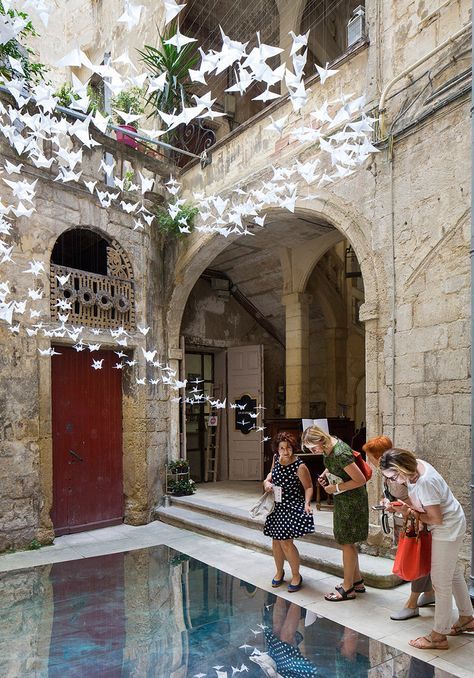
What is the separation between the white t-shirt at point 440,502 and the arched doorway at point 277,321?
221 inches

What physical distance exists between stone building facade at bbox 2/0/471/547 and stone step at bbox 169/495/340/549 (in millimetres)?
444

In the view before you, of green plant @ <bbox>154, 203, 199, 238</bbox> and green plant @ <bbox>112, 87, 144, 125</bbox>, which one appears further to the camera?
green plant @ <bbox>112, 87, 144, 125</bbox>

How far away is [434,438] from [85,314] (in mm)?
4390

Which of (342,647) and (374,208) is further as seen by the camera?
(374,208)

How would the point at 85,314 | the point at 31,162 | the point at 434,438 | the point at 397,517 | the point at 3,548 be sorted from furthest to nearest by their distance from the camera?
the point at 85,314
the point at 31,162
the point at 3,548
the point at 434,438
the point at 397,517

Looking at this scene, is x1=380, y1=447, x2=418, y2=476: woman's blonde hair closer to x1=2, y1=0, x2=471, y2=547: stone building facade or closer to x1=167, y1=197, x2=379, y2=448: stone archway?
x1=2, y1=0, x2=471, y2=547: stone building facade

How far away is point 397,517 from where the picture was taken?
10.9ft

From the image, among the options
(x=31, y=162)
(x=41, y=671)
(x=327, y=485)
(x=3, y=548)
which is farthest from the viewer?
(x=31, y=162)

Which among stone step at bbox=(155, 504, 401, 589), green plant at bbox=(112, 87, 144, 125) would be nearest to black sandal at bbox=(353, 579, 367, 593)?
stone step at bbox=(155, 504, 401, 589)

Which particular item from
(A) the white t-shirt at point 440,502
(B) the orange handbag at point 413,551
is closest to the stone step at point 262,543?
(B) the orange handbag at point 413,551

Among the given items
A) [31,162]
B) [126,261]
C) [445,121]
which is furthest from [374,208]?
[31,162]

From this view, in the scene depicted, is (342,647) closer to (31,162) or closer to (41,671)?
(41,671)

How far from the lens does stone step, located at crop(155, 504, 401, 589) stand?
4.14m

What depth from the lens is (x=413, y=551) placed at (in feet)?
10.5
